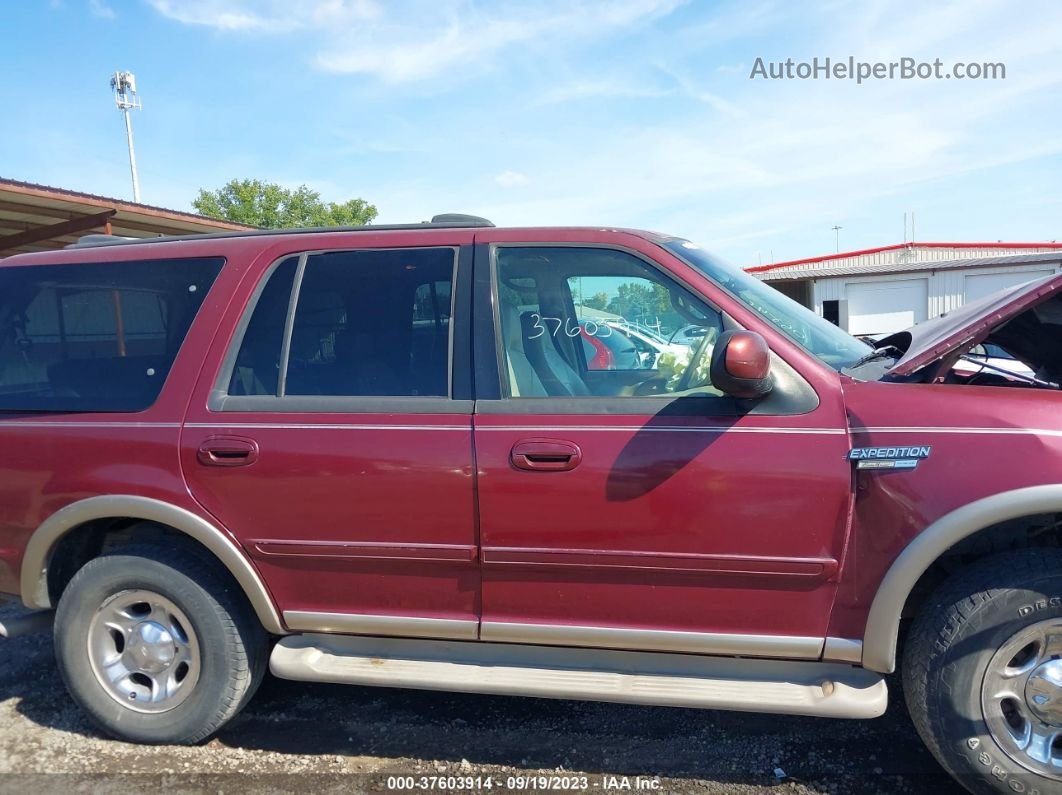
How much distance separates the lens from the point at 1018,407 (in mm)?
2346

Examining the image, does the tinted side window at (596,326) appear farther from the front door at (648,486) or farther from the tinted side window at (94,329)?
the tinted side window at (94,329)

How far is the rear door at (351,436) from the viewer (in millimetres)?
2697

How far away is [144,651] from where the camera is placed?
3.05 m

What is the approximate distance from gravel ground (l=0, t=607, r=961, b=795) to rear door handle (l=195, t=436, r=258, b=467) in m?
1.23

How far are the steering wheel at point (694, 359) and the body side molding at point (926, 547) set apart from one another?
2.91ft

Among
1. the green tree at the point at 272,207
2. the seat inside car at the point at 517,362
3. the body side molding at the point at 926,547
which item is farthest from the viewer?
the green tree at the point at 272,207

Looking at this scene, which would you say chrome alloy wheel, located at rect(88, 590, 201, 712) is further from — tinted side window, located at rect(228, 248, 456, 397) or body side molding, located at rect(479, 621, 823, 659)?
body side molding, located at rect(479, 621, 823, 659)

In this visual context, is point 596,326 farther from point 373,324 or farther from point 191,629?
point 191,629

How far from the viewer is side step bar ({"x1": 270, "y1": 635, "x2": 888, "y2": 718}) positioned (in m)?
2.49

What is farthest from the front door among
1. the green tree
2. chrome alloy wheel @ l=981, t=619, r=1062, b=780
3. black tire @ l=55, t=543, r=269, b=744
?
the green tree

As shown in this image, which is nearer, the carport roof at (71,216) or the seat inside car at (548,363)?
the seat inside car at (548,363)

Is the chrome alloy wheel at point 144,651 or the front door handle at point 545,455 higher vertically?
the front door handle at point 545,455

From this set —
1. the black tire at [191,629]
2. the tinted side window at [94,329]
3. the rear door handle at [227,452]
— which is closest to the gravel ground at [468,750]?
the black tire at [191,629]

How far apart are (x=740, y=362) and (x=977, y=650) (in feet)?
3.99
